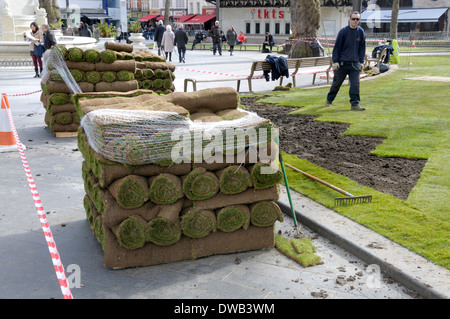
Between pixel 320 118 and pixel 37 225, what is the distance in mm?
6799

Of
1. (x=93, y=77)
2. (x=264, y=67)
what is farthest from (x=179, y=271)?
(x=264, y=67)

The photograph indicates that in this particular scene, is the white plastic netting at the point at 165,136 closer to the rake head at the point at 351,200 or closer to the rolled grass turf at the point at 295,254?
the rolled grass turf at the point at 295,254

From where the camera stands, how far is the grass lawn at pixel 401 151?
16.3 feet

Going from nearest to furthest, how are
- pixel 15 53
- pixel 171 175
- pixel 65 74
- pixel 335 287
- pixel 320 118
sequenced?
pixel 335 287, pixel 171 175, pixel 65 74, pixel 320 118, pixel 15 53

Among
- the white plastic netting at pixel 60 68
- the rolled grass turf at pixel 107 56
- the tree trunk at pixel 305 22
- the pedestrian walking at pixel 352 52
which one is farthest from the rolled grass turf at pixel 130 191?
the tree trunk at pixel 305 22

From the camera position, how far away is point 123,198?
426 cm

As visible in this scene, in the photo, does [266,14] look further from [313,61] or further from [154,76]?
[154,76]

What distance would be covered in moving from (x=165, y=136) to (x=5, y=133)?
17.8 ft

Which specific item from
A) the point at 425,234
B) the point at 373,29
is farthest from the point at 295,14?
the point at 373,29

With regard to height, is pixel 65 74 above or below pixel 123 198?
above

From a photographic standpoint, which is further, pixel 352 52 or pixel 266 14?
pixel 266 14

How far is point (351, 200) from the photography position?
18.8ft

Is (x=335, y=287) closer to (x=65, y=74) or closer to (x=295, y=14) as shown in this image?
(x=65, y=74)
